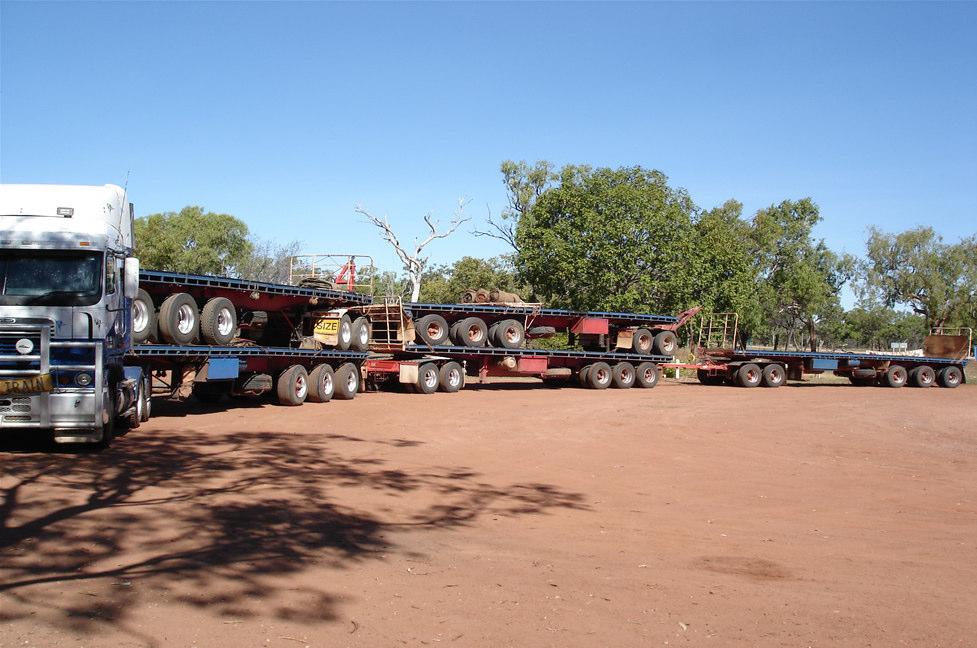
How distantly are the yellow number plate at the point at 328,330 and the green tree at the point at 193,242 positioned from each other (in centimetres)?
2141

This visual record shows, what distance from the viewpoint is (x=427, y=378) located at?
26109 mm

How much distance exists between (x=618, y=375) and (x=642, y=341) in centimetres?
189

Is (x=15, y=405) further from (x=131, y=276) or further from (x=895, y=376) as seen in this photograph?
(x=895, y=376)

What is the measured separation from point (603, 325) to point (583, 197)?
11.5 meters

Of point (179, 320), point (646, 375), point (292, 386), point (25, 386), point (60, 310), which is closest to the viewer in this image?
point (25, 386)

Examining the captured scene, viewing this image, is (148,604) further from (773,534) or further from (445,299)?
(445,299)

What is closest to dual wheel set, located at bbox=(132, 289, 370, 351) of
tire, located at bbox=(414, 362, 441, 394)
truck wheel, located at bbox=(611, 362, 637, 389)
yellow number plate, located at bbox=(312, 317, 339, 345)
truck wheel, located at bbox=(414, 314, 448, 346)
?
yellow number plate, located at bbox=(312, 317, 339, 345)

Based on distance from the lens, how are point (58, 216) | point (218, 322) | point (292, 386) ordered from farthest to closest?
1. point (292, 386)
2. point (218, 322)
3. point (58, 216)

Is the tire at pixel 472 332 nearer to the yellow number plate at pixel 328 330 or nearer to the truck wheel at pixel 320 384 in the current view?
the yellow number plate at pixel 328 330

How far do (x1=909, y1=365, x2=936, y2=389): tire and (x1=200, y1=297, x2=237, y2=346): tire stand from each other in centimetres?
3112

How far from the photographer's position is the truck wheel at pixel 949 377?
128 ft

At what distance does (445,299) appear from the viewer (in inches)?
2373

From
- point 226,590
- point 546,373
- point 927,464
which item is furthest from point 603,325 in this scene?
point 226,590

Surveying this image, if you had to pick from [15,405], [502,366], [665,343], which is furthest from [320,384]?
[665,343]
